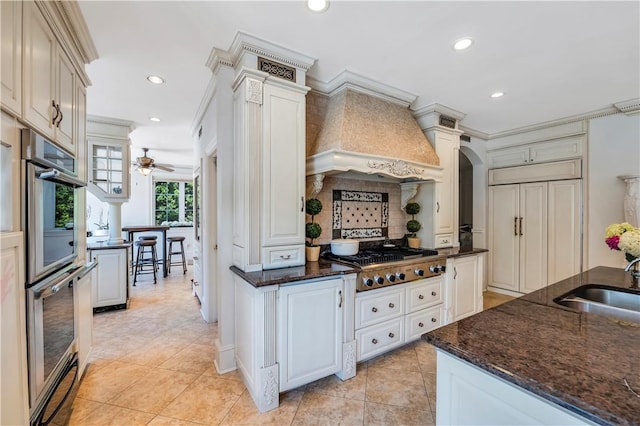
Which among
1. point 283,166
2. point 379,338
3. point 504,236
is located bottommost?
point 379,338

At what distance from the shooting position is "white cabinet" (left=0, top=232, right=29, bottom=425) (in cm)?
109

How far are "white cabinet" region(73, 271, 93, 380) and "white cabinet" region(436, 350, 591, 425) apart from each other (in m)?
2.40

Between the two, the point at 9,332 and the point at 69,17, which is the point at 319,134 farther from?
the point at 9,332

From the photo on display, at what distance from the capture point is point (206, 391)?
210 centimetres

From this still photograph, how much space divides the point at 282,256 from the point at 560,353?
5.80ft

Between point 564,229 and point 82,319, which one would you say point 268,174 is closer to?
point 82,319

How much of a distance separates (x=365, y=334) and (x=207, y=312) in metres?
2.08

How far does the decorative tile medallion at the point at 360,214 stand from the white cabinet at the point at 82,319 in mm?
2247

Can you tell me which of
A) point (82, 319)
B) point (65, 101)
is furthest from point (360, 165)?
point (82, 319)

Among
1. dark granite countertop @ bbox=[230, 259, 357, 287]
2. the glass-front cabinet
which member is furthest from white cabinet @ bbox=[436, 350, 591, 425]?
the glass-front cabinet

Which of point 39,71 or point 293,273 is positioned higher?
point 39,71

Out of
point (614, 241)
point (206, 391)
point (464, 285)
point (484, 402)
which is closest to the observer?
point (484, 402)

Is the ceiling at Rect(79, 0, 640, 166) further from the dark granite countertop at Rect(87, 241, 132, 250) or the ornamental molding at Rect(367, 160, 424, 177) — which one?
the dark granite countertop at Rect(87, 241, 132, 250)

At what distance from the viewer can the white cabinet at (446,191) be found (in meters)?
3.45
